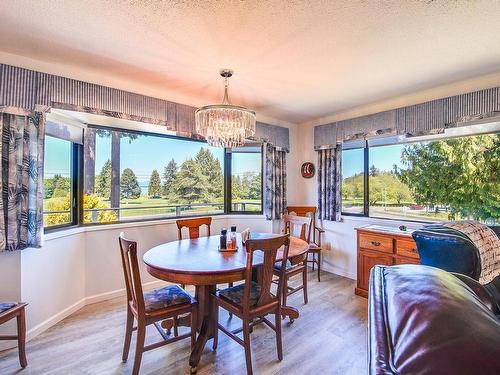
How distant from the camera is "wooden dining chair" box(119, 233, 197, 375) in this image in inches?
66.8

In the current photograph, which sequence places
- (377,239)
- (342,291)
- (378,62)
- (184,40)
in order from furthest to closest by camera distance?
1. (342,291)
2. (377,239)
3. (378,62)
4. (184,40)

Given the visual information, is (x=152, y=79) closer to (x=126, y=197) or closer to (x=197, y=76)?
(x=197, y=76)

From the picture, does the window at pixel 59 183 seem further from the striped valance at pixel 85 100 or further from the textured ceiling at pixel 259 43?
the textured ceiling at pixel 259 43

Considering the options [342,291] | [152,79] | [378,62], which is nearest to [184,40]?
[152,79]

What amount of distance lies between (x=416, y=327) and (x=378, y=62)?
2441mm

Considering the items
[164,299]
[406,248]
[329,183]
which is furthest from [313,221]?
[164,299]

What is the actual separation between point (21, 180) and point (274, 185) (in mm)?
3056

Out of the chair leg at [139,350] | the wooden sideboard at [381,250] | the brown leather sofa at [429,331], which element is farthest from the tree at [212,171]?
the brown leather sofa at [429,331]

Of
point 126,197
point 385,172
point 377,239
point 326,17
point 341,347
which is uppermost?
point 326,17

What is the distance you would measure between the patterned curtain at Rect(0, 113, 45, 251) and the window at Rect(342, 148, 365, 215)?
3.83 m

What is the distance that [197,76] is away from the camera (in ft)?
8.66

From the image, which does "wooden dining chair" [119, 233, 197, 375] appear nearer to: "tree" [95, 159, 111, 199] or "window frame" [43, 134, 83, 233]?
"window frame" [43, 134, 83, 233]

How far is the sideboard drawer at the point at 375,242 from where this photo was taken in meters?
2.94

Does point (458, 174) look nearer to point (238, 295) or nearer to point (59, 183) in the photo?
point (238, 295)
